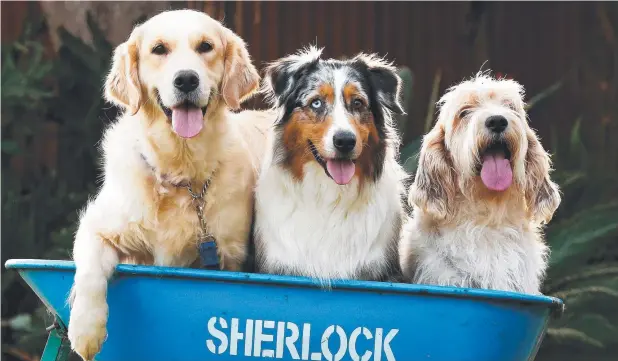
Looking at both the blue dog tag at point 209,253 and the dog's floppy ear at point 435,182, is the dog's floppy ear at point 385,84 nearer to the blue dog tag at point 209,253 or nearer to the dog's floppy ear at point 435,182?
the dog's floppy ear at point 435,182

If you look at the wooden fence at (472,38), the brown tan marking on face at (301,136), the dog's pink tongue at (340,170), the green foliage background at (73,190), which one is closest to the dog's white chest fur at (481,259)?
the dog's pink tongue at (340,170)

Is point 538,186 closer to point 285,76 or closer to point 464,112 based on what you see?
point 464,112

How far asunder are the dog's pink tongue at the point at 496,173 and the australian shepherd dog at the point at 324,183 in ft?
1.24

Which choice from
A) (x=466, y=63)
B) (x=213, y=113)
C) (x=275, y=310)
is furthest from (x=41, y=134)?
(x=275, y=310)

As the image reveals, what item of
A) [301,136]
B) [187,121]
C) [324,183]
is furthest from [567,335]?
[187,121]

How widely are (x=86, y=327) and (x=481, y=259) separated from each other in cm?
146

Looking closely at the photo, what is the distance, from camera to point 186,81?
3.41 metres

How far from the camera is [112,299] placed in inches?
132

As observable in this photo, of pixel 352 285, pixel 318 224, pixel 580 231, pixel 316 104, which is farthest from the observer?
pixel 580 231

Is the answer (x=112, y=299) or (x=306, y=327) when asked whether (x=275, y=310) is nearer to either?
(x=306, y=327)

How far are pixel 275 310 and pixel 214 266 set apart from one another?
417 millimetres

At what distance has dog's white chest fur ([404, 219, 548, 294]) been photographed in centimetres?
363

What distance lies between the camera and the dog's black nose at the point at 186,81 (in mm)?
3395

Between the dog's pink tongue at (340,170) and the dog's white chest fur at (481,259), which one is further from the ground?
the dog's pink tongue at (340,170)
